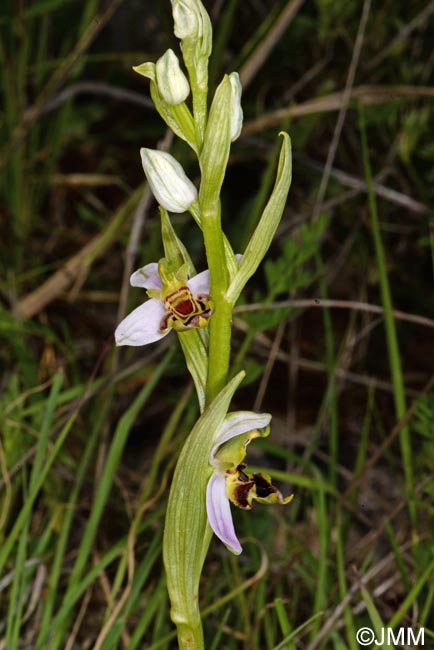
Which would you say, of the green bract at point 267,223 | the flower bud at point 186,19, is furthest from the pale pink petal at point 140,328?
the flower bud at point 186,19

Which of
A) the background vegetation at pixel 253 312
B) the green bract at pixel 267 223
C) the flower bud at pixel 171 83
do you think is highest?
the flower bud at pixel 171 83

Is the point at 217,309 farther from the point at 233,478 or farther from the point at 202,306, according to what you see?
the point at 233,478

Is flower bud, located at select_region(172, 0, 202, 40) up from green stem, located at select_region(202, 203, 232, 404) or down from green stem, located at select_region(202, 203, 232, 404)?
up

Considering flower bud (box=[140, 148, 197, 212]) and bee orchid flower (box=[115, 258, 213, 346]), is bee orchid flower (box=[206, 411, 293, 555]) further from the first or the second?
flower bud (box=[140, 148, 197, 212])

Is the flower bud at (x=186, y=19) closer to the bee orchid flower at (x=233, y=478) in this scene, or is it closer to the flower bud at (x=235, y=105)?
the flower bud at (x=235, y=105)

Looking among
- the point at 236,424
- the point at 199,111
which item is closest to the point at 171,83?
the point at 199,111

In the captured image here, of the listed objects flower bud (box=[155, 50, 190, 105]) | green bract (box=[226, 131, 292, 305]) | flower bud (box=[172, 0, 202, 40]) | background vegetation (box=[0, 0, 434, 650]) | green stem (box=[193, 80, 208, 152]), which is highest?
flower bud (box=[172, 0, 202, 40])

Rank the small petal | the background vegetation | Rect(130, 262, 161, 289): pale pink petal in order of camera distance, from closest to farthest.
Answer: the small petal, Rect(130, 262, 161, 289): pale pink petal, the background vegetation

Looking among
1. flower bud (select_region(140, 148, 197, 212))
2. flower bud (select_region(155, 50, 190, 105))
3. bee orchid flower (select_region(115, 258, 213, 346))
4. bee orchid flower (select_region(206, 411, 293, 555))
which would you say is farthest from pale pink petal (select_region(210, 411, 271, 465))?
flower bud (select_region(155, 50, 190, 105))
